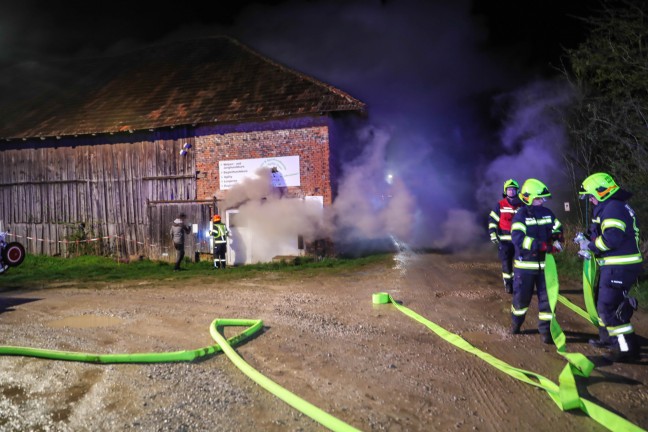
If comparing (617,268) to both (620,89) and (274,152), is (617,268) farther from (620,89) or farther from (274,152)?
(274,152)

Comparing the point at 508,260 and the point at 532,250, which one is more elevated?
the point at 532,250

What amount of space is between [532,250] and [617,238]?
879 millimetres

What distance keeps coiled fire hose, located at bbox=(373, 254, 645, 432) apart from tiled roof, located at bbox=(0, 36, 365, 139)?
9.66 m

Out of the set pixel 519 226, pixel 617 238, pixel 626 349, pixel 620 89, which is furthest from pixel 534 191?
pixel 620 89

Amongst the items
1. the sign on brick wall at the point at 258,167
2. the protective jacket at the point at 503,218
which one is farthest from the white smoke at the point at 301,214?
the protective jacket at the point at 503,218

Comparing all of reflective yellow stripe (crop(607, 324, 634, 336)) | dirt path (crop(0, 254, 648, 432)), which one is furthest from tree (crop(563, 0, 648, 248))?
reflective yellow stripe (crop(607, 324, 634, 336))

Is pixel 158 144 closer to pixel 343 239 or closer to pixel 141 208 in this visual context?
pixel 141 208

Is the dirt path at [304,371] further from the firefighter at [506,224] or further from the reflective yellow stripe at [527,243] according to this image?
the reflective yellow stripe at [527,243]

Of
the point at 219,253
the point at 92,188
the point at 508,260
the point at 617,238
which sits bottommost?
the point at 219,253

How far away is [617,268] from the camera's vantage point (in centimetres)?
476

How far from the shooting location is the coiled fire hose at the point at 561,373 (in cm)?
328

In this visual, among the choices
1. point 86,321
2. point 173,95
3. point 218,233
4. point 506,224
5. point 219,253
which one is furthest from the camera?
point 173,95

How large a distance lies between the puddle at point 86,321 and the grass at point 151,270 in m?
4.57

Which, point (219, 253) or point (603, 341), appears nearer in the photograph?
point (603, 341)
